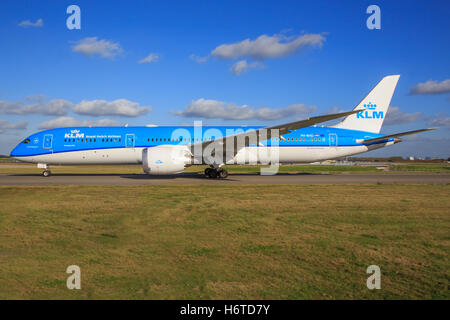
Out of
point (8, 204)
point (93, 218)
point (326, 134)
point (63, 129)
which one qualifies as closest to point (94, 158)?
point (63, 129)

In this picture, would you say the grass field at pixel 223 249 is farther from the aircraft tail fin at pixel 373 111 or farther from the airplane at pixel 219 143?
the aircraft tail fin at pixel 373 111

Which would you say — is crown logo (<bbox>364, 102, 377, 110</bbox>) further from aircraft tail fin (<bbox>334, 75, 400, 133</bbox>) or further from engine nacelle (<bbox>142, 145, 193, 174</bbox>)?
engine nacelle (<bbox>142, 145, 193, 174</bbox>)

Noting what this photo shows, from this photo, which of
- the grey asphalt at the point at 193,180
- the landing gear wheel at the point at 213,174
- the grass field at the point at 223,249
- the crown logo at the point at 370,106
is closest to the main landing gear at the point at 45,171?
the grey asphalt at the point at 193,180

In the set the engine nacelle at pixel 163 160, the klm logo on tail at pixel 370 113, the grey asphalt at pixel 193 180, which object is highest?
the klm logo on tail at pixel 370 113

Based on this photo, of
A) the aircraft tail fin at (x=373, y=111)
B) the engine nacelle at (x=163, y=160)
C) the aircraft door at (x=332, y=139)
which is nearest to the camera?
the engine nacelle at (x=163, y=160)

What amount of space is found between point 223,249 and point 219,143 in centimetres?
1328

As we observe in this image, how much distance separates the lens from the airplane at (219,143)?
19.8 m

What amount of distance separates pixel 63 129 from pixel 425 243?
2242cm

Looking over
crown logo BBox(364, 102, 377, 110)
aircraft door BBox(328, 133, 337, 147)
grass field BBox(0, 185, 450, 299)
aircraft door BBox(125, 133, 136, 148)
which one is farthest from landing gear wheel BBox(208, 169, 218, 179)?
crown logo BBox(364, 102, 377, 110)

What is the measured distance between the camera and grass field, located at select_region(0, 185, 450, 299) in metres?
3.80

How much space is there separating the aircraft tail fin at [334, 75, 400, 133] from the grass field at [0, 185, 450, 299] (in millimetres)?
14854

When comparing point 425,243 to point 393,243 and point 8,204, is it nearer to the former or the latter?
point 393,243

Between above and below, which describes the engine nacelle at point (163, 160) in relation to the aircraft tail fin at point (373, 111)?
below

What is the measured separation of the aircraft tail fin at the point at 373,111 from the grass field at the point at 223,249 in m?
14.9
